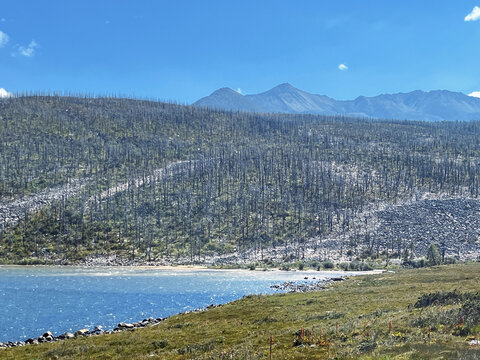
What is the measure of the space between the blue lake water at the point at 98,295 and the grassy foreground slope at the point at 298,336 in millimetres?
12771

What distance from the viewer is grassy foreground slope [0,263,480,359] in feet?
86.0

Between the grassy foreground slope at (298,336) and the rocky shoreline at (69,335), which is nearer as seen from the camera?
the grassy foreground slope at (298,336)

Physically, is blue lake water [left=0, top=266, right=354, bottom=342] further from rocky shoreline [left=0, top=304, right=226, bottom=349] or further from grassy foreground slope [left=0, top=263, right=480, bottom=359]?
grassy foreground slope [left=0, top=263, right=480, bottom=359]

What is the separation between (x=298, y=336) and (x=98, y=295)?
5639cm

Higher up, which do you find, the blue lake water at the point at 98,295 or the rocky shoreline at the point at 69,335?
the rocky shoreline at the point at 69,335

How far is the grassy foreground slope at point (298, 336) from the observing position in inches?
1032

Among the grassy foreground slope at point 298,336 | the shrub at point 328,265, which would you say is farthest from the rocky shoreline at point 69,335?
the shrub at point 328,265

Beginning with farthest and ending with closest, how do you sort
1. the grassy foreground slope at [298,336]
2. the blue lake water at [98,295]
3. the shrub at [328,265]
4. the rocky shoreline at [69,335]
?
the shrub at [328,265]
the blue lake water at [98,295]
the rocky shoreline at [69,335]
the grassy foreground slope at [298,336]

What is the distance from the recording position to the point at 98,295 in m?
79.9

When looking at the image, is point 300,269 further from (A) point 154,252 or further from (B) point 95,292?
(B) point 95,292

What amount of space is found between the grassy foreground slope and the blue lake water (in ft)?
41.9

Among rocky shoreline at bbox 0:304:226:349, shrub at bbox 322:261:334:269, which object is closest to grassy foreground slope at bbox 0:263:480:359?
rocky shoreline at bbox 0:304:226:349

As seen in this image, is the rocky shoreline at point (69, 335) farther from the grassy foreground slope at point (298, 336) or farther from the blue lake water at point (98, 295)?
the blue lake water at point (98, 295)

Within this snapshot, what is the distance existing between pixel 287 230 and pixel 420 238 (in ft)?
175
